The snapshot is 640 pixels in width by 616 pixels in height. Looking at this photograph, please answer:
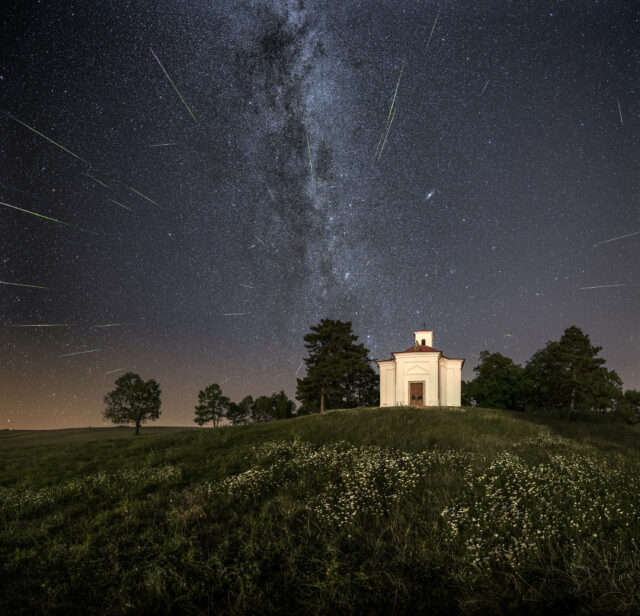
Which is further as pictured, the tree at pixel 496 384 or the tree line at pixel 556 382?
the tree at pixel 496 384

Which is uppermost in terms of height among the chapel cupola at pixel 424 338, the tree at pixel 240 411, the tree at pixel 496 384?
the chapel cupola at pixel 424 338

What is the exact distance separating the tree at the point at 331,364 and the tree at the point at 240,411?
33669 millimetres

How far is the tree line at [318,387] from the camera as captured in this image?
45.5 metres

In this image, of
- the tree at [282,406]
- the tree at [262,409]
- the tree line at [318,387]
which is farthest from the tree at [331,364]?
the tree at [262,409]

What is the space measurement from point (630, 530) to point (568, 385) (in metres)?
52.8

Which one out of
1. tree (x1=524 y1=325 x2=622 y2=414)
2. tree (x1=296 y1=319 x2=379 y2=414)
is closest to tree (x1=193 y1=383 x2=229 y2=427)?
tree (x1=296 y1=319 x2=379 y2=414)

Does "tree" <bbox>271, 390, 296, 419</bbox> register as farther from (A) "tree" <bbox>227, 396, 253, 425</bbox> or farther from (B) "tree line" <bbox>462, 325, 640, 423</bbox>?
(B) "tree line" <bbox>462, 325, 640, 423</bbox>

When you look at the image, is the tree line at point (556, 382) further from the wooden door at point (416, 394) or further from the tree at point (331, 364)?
the tree at point (331, 364)

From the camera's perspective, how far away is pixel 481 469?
846cm

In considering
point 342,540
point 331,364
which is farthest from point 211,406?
point 342,540

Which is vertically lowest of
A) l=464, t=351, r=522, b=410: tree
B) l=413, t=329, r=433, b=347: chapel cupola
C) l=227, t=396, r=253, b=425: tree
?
l=227, t=396, r=253, b=425: tree

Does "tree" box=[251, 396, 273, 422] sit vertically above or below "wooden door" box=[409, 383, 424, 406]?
below

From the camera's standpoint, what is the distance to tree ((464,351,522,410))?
195 feet

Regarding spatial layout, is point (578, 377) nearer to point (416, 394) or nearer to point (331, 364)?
point (416, 394)
